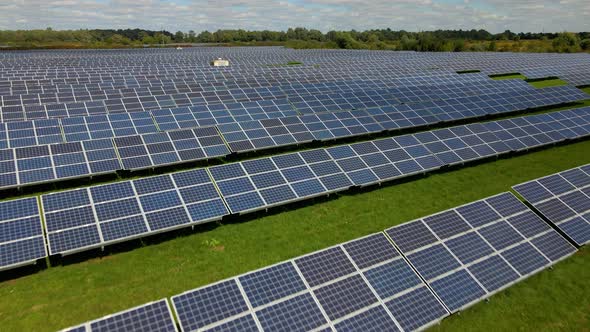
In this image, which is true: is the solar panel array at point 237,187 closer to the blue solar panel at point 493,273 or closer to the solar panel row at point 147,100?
the blue solar panel at point 493,273

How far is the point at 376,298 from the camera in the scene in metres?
12.3

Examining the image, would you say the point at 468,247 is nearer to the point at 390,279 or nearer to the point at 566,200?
the point at 390,279

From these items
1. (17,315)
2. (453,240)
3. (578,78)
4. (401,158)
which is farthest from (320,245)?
(578,78)

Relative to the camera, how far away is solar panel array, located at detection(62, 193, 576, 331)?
11148mm

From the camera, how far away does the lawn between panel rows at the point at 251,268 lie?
42.9 ft

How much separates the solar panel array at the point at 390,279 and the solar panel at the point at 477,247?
0.15 ft

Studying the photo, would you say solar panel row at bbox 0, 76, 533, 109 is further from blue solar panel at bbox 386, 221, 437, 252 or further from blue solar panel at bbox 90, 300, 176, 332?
blue solar panel at bbox 90, 300, 176, 332

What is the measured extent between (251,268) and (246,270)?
25 cm

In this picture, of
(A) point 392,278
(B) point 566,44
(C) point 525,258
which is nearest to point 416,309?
(A) point 392,278

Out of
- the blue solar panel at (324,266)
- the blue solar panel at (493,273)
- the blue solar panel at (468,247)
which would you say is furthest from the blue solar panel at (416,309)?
the blue solar panel at (468,247)

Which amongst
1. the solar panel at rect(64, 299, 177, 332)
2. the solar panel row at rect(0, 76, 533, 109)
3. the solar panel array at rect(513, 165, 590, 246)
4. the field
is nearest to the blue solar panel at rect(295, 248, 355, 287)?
the field

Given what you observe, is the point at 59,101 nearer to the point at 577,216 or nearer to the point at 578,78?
the point at 577,216

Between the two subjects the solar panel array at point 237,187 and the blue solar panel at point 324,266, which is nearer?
the blue solar panel at point 324,266

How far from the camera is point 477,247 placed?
15273mm
